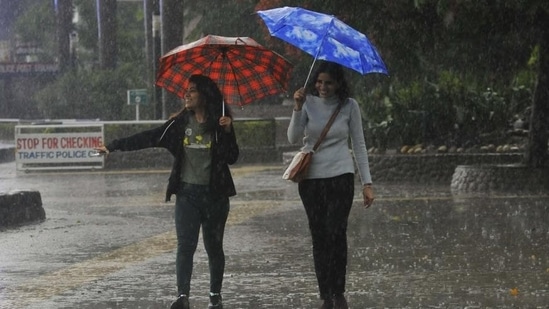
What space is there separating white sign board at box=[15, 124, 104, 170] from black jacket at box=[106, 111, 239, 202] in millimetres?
17636

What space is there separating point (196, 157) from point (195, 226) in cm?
45

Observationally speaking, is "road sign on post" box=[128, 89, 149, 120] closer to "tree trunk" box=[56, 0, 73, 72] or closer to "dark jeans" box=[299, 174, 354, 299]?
"tree trunk" box=[56, 0, 73, 72]

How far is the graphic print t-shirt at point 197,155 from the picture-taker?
825 centimetres

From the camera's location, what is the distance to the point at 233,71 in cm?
870

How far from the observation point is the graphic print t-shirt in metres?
8.25

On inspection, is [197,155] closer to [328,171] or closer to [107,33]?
[328,171]

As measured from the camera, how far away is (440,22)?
16.5 metres

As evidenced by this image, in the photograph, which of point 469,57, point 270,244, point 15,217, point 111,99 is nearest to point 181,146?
point 270,244

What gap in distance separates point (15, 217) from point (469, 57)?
7.74 meters

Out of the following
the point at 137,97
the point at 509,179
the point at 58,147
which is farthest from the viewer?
the point at 137,97

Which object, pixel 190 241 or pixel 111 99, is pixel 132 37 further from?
pixel 190 241

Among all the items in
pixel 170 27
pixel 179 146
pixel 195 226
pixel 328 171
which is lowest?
pixel 195 226

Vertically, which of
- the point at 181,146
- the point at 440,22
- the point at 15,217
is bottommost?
the point at 15,217

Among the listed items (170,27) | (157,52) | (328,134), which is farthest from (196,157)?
(157,52)
